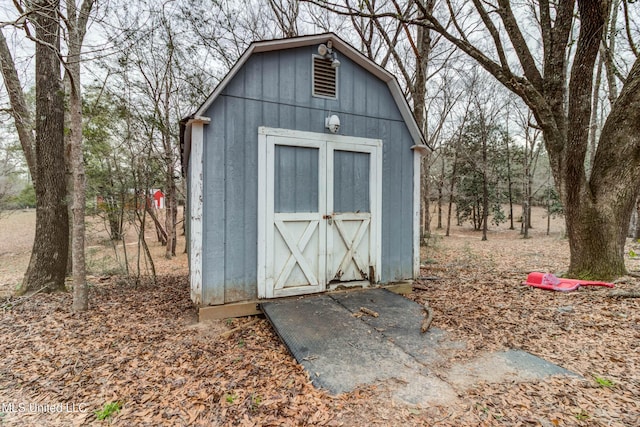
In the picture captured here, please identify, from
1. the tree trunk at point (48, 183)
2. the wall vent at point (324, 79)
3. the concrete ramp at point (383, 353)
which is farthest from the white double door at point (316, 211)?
the tree trunk at point (48, 183)

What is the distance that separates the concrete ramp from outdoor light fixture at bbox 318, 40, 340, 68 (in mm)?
3341

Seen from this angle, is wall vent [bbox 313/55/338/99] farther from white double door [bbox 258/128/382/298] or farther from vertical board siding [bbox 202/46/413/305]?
white double door [bbox 258/128/382/298]

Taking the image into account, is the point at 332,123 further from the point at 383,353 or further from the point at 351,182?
the point at 383,353

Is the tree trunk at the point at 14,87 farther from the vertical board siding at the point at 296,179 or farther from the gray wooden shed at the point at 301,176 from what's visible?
the vertical board siding at the point at 296,179

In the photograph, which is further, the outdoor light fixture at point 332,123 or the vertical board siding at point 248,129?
the outdoor light fixture at point 332,123

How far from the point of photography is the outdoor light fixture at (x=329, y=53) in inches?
166

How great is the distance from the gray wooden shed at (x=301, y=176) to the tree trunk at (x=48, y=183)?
2467 mm

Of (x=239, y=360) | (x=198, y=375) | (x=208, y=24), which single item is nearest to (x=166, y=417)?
(x=198, y=375)

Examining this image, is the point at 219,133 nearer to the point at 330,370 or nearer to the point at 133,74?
the point at 330,370

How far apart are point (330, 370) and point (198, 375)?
1162 millimetres

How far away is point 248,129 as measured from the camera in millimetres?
3928

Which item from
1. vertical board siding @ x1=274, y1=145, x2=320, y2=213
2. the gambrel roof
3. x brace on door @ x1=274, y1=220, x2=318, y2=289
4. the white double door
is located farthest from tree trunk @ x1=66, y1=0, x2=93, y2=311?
x brace on door @ x1=274, y1=220, x2=318, y2=289

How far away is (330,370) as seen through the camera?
2.51 m

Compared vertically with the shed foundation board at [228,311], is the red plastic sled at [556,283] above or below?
above
